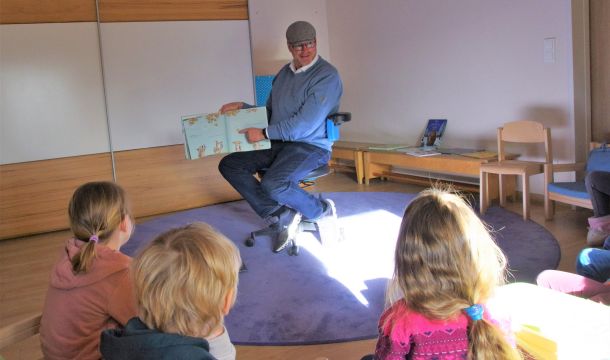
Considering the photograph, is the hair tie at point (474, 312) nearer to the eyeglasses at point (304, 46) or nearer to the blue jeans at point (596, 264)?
the blue jeans at point (596, 264)

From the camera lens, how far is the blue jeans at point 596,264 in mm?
2260

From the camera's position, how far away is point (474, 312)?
1245mm

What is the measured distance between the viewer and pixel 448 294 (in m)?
1.27

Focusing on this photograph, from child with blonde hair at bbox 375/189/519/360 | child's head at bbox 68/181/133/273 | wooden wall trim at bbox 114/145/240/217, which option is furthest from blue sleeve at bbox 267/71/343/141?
child with blonde hair at bbox 375/189/519/360

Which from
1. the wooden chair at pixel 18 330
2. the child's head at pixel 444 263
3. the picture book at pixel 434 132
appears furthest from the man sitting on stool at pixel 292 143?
the child's head at pixel 444 263

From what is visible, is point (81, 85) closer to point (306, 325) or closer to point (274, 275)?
point (274, 275)

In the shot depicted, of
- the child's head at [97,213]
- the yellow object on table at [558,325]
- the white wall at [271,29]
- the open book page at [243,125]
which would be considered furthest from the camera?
the white wall at [271,29]

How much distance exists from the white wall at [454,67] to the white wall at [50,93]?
9.13 feet

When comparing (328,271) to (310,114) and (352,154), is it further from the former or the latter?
(352,154)

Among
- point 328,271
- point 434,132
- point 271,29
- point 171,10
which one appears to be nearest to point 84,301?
point 328,271

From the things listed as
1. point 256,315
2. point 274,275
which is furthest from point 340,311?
point 274,275

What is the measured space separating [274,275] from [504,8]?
290 centimetres

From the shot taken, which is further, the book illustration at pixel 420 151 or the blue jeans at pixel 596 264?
the book illustration at pixel 420 151

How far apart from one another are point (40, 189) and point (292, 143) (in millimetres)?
2156
